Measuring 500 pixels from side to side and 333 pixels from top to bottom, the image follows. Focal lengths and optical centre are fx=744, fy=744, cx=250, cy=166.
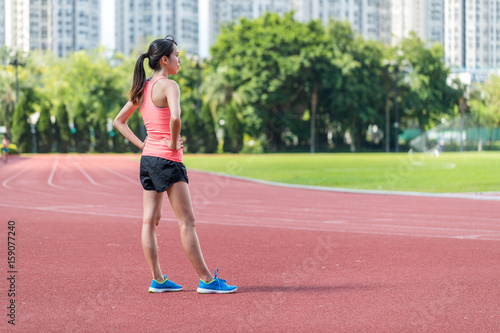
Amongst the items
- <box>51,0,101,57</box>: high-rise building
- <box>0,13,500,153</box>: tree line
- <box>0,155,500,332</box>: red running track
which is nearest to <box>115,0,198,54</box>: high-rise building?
<box>51,0,101,57</box>: high-rise building

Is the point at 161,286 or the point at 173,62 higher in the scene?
the point at 173,62

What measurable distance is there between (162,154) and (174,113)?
343mm

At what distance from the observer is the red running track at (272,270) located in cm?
488

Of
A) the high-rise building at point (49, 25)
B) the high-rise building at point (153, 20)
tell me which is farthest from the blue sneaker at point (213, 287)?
the high-rise building at point (49, 25)

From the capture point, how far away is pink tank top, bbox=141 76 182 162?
18.0ft

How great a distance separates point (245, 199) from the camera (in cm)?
1691

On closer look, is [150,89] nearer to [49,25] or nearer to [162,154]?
[162,154]

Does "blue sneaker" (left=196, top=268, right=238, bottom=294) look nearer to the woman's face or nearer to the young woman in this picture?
the young woman

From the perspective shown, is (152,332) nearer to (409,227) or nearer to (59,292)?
(59,292)

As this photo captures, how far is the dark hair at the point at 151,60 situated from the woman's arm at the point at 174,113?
0.84 feet

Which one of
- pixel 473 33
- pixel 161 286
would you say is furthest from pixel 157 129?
pixel 473 33

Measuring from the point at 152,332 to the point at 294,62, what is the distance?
60.4 meters

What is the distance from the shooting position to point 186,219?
564 centimetres

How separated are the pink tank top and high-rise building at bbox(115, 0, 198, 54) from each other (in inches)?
7276
